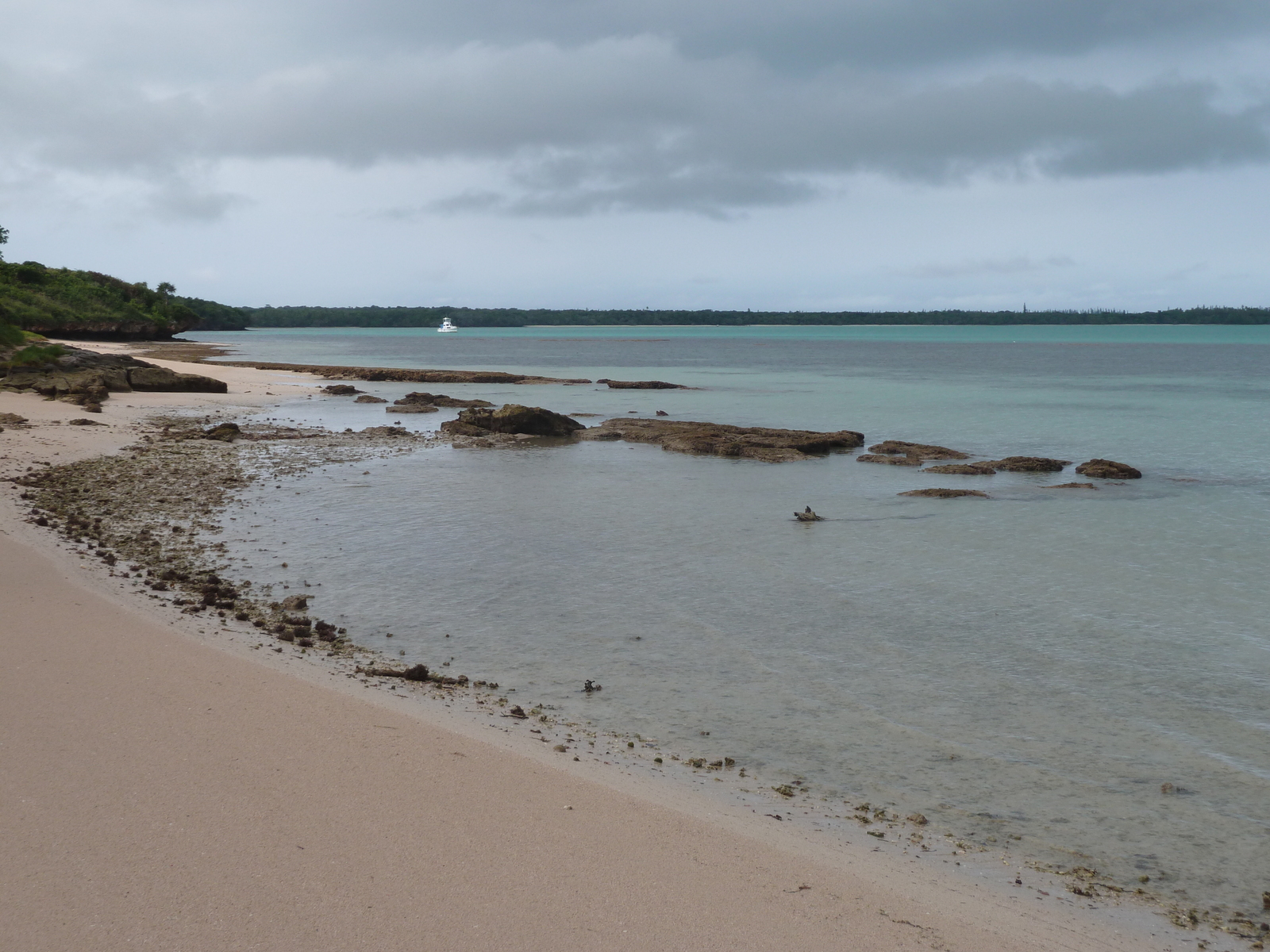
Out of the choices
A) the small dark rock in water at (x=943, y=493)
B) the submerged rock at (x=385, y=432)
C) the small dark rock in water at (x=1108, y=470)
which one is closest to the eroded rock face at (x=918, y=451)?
the small dark rock in water at (x=1108, y=470)

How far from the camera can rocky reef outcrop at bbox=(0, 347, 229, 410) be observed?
26094 millimetres

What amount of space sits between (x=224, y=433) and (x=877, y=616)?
56.9ft

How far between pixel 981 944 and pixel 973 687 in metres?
3.79

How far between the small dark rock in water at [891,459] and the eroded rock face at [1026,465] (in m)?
1.51

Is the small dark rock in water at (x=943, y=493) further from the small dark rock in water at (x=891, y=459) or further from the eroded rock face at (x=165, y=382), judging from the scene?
the eroded rock face at (x=165, y=382)

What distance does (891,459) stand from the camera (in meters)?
21.2

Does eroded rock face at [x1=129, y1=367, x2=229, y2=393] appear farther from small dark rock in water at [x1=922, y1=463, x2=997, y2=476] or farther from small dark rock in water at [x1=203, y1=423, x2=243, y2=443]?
small dark rock in water at [x1=922, y1=463, x2=997, y2=476]

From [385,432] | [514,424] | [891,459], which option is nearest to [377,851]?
[891,459]

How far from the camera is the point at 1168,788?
5.63 meters

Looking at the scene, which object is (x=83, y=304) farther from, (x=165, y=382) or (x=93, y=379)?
(x=93, y=379)

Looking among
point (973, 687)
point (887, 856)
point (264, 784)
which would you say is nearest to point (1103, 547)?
point (973, 687)

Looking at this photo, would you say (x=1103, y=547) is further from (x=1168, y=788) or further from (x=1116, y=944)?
(x=1116, y=944)

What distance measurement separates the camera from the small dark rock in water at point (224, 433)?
21.5 metres

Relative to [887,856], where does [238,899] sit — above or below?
above
